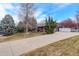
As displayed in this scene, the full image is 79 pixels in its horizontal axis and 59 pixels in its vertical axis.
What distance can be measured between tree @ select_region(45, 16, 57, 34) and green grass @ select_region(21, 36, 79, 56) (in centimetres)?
16

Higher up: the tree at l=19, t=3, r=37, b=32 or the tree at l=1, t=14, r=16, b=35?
the tree at l=19, t=3, r=37, b=32

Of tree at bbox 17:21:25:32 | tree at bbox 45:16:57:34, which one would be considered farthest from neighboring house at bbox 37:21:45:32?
tree at bbox 17:21:25:32

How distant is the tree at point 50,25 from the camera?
2209mm

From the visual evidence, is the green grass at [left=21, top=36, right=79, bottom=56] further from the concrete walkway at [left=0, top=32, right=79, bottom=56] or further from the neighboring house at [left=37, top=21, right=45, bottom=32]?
the neighboring house at [left=37, top=21, right=45, bottom=32]

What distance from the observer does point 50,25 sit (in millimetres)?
2236

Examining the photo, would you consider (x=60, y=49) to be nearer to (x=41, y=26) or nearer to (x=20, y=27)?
(x=41, y=26)

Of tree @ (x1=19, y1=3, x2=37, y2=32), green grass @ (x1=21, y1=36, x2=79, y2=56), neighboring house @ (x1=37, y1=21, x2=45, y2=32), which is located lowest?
green grass @ (x1=21, y1=36, x2=79, y2=56)

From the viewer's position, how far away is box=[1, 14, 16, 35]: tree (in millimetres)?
2197

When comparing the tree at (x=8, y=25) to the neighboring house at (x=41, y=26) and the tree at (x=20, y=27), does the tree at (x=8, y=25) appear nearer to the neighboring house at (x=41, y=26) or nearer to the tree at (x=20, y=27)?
the tree at (x=20, y=27)

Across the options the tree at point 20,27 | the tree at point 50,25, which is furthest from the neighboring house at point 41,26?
the tree at point 20,27

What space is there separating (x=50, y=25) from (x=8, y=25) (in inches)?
17.0

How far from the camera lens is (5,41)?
2207mm

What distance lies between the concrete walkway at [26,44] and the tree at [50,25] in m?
0.05

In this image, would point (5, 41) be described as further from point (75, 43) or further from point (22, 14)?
point (75, 43)
